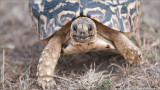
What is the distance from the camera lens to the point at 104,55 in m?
3.94

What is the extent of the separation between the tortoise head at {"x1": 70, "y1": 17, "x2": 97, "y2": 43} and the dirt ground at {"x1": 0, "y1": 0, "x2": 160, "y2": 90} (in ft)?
1.18

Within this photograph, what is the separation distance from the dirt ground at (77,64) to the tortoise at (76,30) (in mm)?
219

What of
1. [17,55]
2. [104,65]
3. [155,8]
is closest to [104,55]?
[104,65]

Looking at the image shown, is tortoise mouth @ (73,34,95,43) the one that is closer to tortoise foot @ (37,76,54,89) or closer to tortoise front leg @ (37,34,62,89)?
tortoise front leg @ (37,34,62,89)

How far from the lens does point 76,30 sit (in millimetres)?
2779

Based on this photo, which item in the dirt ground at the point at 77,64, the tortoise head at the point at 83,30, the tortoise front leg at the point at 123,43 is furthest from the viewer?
the tortoise front leg at the point at 123,43

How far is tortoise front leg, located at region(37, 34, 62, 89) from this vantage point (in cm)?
308

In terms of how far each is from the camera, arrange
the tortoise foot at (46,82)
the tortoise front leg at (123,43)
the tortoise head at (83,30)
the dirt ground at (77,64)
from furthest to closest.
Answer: the tortoise front leg at (123,43), the tortoise foot at (46,82), the dirt ground at (77,64), the tortoise head at (83,30)

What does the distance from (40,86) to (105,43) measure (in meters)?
1.06

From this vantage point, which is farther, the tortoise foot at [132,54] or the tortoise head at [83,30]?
the tortoise foot at [132,54]

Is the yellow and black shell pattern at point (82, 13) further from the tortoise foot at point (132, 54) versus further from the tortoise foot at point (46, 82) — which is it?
the tortoise foot at point (46, 82)

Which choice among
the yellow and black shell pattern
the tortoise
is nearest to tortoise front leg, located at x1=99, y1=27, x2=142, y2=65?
the tortoise

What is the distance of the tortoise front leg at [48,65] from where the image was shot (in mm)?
3084

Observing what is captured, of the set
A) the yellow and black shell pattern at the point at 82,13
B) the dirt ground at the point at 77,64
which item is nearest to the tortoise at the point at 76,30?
the yellow and black shell pattern at the point at 82,13
